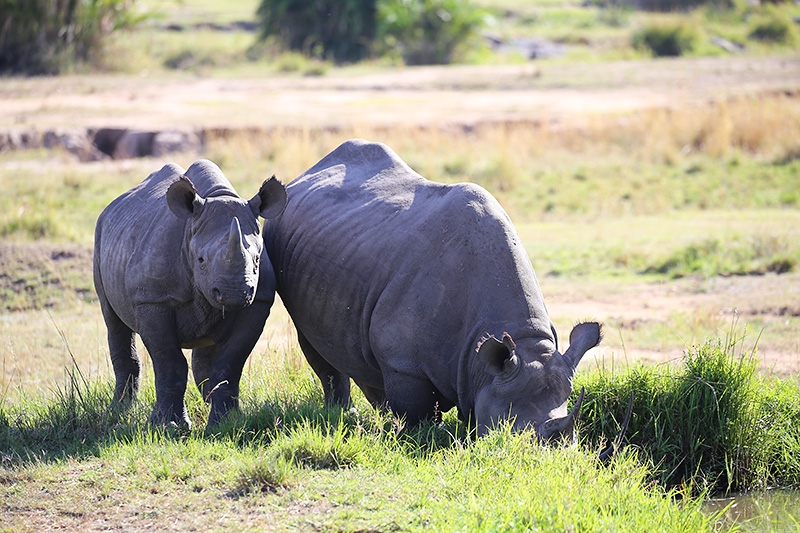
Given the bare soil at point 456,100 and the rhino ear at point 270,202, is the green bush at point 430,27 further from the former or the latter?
the rhino ear at point 270,202

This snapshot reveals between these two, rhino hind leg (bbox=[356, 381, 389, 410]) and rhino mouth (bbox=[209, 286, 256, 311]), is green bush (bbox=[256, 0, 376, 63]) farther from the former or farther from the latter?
rhino mouth (bbox=[209, 286, 256, 311])

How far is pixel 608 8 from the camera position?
45.4 meters

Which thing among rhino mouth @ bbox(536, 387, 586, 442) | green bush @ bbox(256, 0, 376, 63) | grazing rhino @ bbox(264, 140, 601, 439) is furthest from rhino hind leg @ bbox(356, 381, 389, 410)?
green bush @ bbox(256, 0, 376, 63)

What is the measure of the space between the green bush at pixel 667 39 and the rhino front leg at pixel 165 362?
29.3 meters

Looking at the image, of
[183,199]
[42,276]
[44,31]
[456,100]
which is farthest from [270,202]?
[44,31]

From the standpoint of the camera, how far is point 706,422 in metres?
6.94

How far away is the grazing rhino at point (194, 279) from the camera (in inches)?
234

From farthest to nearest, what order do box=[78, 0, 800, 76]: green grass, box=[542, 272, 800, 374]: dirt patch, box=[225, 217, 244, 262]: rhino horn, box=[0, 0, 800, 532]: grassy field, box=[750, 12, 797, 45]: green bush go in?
box=[750, 12, 797, 45]: green bush → box=[78, 0, 800, 76]: green grass → box=[542, 272, 800, 374]: dirt patch → box=[225, 217, 244, 262]: rhino horn → box=[0, 0, 800, 532]: grassy field

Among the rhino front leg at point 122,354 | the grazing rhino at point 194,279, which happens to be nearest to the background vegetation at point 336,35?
the rhino front leg at point 122,354

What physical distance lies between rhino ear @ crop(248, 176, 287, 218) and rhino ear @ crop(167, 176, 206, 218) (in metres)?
0.33

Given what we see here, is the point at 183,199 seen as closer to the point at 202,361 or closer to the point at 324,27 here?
the point at 202,361

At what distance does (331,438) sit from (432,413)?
727mm

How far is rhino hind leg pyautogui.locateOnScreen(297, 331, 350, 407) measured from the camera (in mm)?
7398

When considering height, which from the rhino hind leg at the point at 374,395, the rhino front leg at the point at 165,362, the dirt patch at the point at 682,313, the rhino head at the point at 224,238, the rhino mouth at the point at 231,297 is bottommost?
the dirt patch at the point at 682,313
